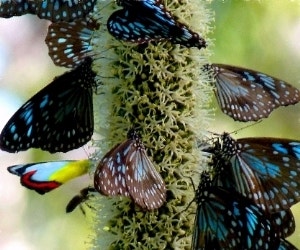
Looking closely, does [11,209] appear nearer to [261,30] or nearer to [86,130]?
[261,30]

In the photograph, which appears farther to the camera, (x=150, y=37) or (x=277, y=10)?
(x=277, y=10)

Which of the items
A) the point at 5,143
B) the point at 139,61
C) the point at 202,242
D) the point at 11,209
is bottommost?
the point at 11,209

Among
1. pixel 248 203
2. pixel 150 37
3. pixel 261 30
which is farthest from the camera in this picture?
pixel 261 30

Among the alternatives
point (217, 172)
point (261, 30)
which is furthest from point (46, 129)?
point (261, 30)

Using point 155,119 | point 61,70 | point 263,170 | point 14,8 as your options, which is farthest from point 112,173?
point 61,70

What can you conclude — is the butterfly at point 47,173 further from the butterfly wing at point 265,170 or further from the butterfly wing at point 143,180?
the butterfly wing at point 265,170

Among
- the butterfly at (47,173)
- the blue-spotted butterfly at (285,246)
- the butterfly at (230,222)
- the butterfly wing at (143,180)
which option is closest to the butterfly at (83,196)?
the butterfly at (47,173)
